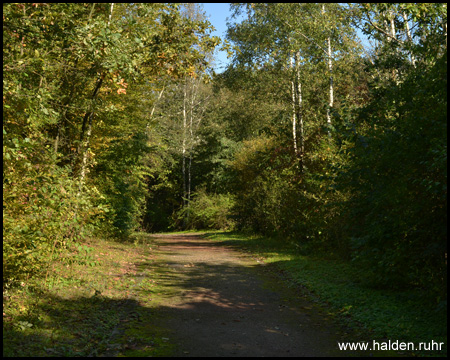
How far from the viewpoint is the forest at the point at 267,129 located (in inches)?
285

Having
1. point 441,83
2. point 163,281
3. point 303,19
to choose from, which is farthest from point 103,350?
point 303,19

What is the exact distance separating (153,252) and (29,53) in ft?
37.2

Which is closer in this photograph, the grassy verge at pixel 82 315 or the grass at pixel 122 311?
the grassy verge at pixel 82 315

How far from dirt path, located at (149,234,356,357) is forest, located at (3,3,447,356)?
183cm

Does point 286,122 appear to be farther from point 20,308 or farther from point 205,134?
point 205,134

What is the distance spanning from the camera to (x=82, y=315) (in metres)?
7.39

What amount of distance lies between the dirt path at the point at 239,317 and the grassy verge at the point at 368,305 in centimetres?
48

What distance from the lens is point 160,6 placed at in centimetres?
998

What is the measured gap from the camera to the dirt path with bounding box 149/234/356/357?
19.9 feet

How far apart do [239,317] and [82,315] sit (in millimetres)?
2793

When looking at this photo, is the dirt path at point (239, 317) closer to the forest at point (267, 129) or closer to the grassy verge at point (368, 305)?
the grassy verge at point (368, 305)

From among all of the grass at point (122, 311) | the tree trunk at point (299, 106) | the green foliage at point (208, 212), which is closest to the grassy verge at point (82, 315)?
the grass at point (122, 311)

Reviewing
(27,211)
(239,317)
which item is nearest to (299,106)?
(239,317)

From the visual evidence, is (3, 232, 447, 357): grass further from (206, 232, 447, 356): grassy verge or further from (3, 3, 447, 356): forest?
(3, 3, 447, 356): forest
